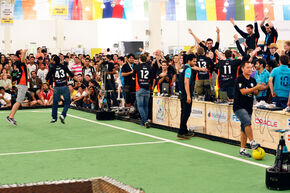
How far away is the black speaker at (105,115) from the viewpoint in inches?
609

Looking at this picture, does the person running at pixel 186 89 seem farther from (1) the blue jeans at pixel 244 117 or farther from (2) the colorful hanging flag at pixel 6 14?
(2) the colorful hanging flag at pixel 6 14

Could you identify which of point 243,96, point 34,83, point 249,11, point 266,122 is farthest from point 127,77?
point 249,11

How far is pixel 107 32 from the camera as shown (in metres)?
34.3

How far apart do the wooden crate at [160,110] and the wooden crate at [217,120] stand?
2.02 metres

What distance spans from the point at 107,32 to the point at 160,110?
835 inches

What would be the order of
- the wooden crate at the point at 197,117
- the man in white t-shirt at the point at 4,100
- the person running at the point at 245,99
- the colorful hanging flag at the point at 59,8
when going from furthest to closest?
the colorful hanging flag at the point at 59,8 → the man in white t-shirt at the point at 4,100 → the wooden crate at the point at 197,117 → the person running at the point at 245,99

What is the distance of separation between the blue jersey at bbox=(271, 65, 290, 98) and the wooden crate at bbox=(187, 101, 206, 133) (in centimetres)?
217

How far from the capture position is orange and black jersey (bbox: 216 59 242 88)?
1262 cm

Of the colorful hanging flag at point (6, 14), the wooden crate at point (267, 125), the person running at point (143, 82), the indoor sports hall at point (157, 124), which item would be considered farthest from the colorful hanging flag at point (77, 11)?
the wooden crate at point (267, 125)

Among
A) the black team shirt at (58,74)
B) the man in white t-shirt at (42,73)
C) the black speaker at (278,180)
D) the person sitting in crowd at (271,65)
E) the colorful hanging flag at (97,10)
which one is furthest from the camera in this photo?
the colorful hanging flag at (97,10)

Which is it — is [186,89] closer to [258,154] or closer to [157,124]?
[258,154]

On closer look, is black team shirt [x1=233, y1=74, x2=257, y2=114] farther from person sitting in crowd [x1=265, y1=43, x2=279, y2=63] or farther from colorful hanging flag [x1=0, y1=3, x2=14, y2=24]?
colorful hanging flag [x1=0, y1=3, x2=14, y2=24]

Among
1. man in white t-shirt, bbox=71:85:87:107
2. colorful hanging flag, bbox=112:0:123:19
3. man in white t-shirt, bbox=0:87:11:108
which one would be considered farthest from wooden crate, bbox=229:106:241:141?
colorful hanging flag, bbox=112:0:123:19

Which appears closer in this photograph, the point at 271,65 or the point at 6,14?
the point at 271,65
